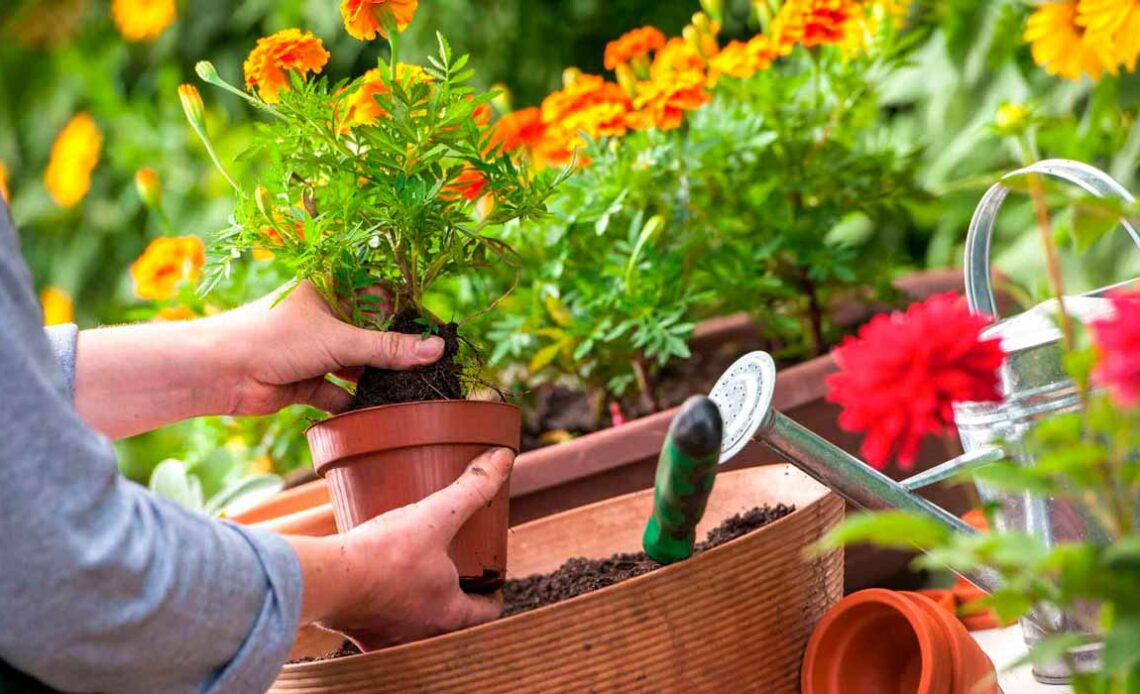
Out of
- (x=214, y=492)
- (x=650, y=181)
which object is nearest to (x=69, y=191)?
(x=214, y=492)

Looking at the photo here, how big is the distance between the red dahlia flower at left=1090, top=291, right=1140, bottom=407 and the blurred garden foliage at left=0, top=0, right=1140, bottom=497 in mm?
398

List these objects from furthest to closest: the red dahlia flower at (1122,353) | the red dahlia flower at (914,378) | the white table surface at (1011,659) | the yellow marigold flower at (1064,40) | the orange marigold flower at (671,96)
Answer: the orange marigold flower at (671,96)
the yellow marigold flower at (1064,40)
the white table surface at (1011,659)
the red dahlia flower at (914,378)
the red dahlia flower at (1122,353)

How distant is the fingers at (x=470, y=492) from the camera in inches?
34.8

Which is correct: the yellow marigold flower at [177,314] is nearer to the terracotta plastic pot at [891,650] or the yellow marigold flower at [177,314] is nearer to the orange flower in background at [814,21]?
the orange flower in background at [814,21]

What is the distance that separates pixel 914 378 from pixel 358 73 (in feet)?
7.05

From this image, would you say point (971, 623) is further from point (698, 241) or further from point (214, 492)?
point (214, 492)

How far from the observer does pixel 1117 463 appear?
21.4 inches

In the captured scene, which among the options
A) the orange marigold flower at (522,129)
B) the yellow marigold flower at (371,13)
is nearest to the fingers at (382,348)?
the yellow marigold flower at (371,13)

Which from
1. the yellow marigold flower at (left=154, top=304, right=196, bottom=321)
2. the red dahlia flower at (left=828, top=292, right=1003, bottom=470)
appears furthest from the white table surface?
the yellow marigold flower at (left=154, top=304, right=196, bottom=321)

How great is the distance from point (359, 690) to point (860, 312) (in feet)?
3.54

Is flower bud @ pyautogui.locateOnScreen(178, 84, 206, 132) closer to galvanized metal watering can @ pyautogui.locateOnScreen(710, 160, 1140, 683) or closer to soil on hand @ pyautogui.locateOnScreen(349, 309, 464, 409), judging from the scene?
soil on hand @ pyautogui.locateOnScreen(349, 309, 464, 409)

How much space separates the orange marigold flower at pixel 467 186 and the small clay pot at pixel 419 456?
17 cm

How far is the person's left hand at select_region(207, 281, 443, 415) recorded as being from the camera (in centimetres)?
99

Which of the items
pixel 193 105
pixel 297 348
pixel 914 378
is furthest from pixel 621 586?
pixel 193 105
